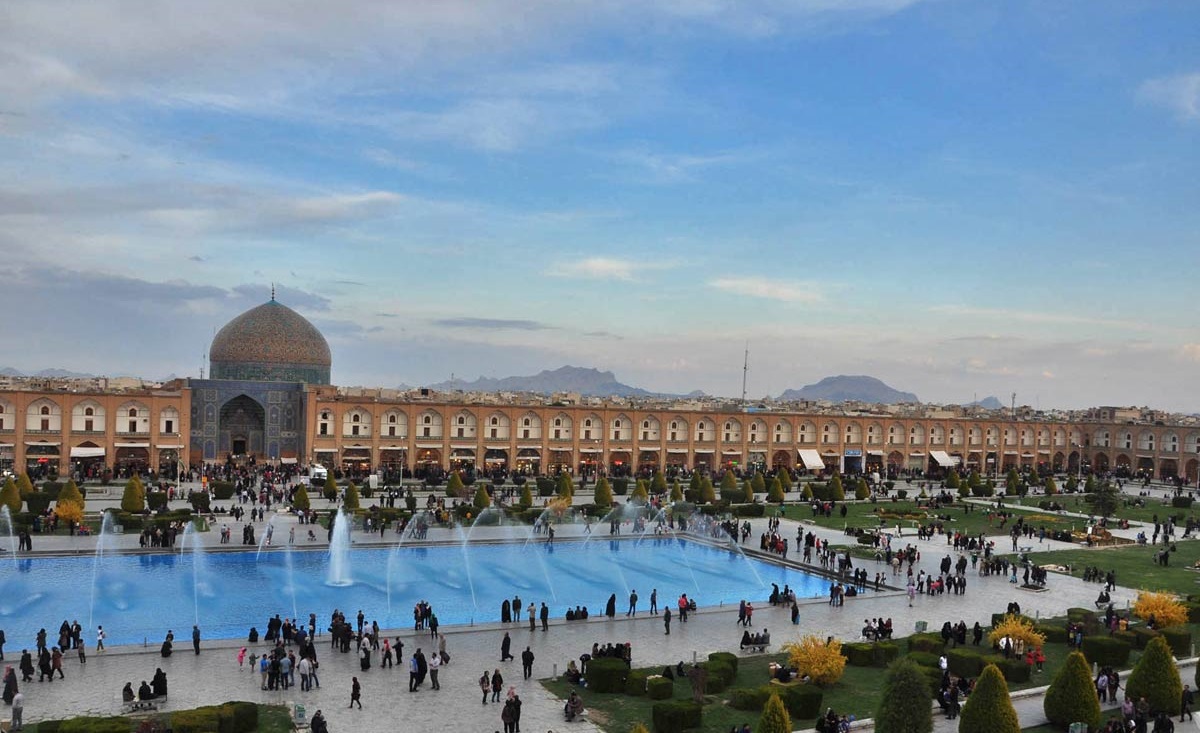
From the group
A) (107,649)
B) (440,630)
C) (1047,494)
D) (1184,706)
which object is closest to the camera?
(1184,706)

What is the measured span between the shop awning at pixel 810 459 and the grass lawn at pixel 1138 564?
106ft

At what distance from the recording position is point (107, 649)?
21.2 meters

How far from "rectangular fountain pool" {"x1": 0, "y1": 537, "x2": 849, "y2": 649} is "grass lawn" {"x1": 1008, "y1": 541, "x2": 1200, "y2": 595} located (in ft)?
32.2

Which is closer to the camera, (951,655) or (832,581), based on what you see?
(951,655)

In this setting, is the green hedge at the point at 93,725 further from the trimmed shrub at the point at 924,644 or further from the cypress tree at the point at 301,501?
the cypress tree at the point at 301,501

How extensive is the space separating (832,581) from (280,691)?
19039 millimetres

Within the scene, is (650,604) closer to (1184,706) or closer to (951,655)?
(951,655)

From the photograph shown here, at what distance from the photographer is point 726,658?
2066 centimetres

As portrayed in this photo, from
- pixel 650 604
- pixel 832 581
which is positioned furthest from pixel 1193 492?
pixel 650 604

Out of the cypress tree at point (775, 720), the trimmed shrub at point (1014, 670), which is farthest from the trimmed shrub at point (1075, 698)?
the cypress tree at point (775, 720)

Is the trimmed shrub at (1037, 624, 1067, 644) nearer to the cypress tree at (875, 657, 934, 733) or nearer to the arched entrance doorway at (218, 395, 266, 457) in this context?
the cypress tree at (875, 657, 934, 733)

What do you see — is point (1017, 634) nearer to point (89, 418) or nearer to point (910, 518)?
point (910, 518)

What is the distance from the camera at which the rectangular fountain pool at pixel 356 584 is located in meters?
25.3

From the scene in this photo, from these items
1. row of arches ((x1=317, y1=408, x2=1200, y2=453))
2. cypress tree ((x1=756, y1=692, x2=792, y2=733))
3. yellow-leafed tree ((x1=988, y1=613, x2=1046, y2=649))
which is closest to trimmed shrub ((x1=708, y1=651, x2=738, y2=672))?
cypress tree ((x1=756, y1=692, x2=792, y2=733))
